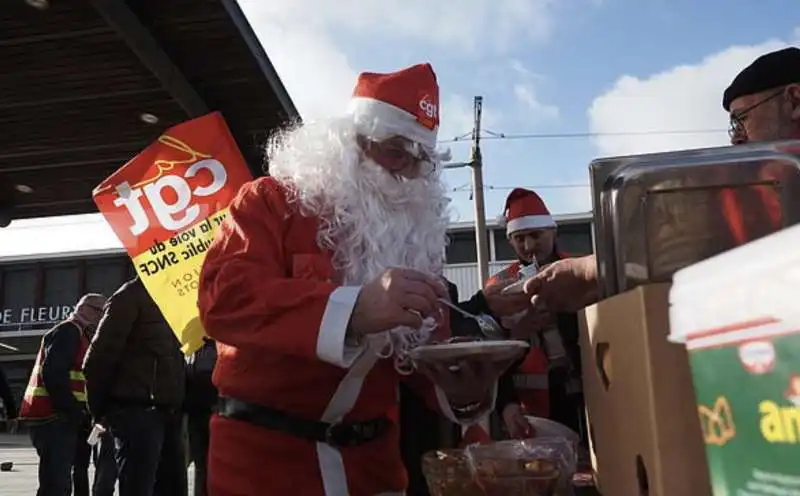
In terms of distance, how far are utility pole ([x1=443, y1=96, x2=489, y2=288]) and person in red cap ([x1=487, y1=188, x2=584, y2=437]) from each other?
8429 millimetres

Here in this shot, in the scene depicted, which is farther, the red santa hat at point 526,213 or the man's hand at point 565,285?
the red santa hat at point 526,213

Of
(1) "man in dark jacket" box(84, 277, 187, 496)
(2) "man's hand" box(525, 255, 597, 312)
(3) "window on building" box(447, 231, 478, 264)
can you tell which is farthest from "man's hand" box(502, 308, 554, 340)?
(3) "window on building" box(447, 231, 478, 264)

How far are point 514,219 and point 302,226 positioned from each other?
8.80 ft

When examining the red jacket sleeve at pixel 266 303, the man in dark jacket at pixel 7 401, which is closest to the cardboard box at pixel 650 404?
the red jacket sleeve at pixel 266 303

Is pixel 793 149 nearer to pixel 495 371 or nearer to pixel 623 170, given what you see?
pixel 623 170

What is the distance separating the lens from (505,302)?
6.02 feet

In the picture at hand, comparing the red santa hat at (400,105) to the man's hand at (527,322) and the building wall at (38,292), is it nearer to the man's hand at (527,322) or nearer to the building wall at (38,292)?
the man's hand at (527,322)

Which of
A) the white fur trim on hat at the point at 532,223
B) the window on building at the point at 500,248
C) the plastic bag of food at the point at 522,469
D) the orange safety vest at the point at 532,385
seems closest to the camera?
the plastic bag of food at the point at 522,469

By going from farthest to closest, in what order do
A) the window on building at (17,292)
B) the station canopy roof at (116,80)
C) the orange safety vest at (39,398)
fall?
the window on building at (17,292) → the orange safety vest at (39,398) → the station canopy roof at (116,80)

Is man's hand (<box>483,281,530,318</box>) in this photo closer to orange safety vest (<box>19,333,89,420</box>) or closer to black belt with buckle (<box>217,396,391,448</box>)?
black belt with buckle (<box>217,396,391,448</box>)

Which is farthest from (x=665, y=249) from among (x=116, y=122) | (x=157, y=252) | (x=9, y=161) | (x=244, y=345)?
(x=9, y=161)

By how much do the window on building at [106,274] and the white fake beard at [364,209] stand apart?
71.5ft

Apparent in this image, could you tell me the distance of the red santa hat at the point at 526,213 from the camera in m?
4.14

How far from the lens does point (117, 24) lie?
134 inches
